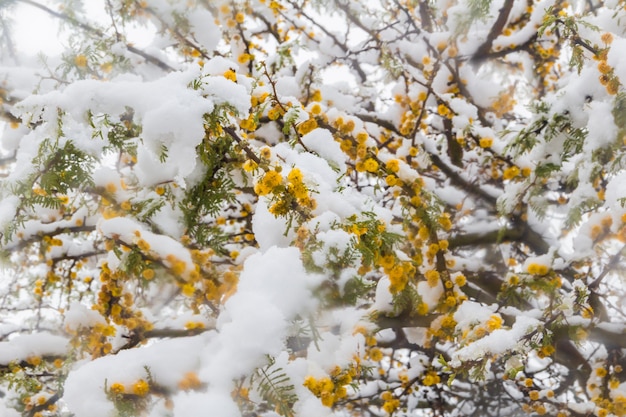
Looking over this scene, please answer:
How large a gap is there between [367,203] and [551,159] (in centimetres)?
111

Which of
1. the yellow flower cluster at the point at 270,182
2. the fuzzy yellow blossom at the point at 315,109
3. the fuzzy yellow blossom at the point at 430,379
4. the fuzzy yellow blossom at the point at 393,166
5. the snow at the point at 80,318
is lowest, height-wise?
the fuzzy yellow blossom at the point at 430,379

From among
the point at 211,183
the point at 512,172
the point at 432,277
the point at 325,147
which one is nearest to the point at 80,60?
the point at 211,183

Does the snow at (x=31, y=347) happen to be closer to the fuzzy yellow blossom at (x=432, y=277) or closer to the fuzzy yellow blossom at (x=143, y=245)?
the fuzzy yellow blossom at (x=143, y=245)

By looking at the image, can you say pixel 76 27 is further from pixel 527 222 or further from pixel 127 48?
pixel 527 222

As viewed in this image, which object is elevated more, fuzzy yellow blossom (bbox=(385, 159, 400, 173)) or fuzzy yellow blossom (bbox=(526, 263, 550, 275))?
fuzzy yellow blossom (bbox=(385, 159, 400, 173))

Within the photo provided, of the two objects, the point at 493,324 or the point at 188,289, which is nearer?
the point at 493,324

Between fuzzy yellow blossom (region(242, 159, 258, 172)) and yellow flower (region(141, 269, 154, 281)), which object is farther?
yellow flower (region(141, 269, 154, 281))

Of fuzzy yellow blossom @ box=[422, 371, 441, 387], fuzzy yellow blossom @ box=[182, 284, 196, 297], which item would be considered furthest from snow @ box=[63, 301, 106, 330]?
fuzzy yellow blossom @ box=[422, 371, 441, 387]

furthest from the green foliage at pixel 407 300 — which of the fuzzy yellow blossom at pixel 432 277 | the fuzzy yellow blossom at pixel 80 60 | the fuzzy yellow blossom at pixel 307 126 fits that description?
the fuzzy yellow blossom at pixel 80 60

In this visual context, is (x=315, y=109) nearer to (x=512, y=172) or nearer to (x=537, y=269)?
(x=512, y=172)

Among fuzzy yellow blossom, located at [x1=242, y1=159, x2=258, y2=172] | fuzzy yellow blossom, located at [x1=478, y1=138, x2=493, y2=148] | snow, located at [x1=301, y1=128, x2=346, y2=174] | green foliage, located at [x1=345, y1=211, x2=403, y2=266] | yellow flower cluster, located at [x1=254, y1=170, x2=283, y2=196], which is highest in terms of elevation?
fuzzy yellow blossom, located at [x1=478, y1=138, x2=493, y2=148]

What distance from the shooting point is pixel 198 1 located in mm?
3445

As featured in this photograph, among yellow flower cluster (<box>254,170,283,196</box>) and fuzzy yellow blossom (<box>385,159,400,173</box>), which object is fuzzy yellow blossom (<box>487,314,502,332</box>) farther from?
yellow flower cluster (<box>254,170,283,196</box>)

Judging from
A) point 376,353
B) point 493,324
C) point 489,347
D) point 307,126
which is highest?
point 307,126
